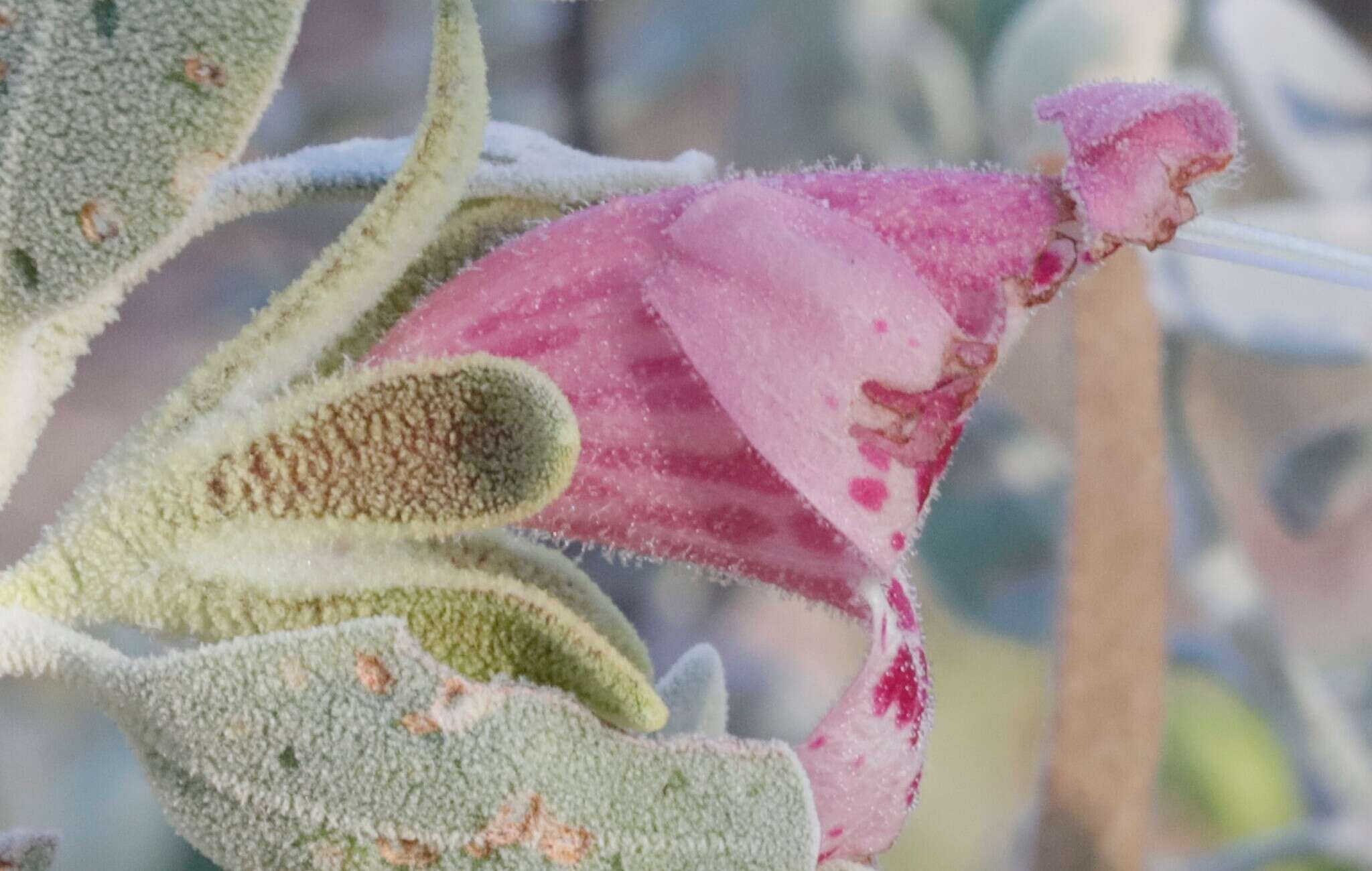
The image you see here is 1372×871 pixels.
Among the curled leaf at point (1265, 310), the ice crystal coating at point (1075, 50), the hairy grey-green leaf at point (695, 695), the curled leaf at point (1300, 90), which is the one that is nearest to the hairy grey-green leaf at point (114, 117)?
the hairy grey-green leaf at point (695, 695)

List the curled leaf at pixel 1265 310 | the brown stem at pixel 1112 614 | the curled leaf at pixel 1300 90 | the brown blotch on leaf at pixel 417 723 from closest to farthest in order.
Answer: the brown blotch on leaf at pixel 417 723, the brown stem at pixel 1112 614, the curled leaf at pixel 1265 310, the curled leaf at pixel 1300 90

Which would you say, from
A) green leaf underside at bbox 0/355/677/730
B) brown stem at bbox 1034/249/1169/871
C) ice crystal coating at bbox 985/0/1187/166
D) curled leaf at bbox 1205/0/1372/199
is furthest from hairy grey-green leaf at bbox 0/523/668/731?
curled leaf at bbox 1205/0/1372/199

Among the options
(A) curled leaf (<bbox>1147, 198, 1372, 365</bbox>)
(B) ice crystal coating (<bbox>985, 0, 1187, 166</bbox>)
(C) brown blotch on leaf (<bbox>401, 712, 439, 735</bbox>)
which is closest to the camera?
(C) brown blotch on leaf (<bbox>401, 712, 439, 735</bbox>)

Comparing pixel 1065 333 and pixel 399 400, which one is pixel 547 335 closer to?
pixel 399 400

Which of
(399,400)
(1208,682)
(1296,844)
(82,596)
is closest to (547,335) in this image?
(399,400)

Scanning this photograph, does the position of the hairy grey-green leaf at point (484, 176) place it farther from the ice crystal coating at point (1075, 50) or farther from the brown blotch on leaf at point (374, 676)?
the ice crystal coating at point (1075, 50)

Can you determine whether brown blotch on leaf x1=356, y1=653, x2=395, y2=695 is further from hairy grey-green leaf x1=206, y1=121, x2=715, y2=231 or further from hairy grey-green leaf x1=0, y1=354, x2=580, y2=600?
hairy grey-green leaf x1=206, y1=121, x2=715, y2=231
